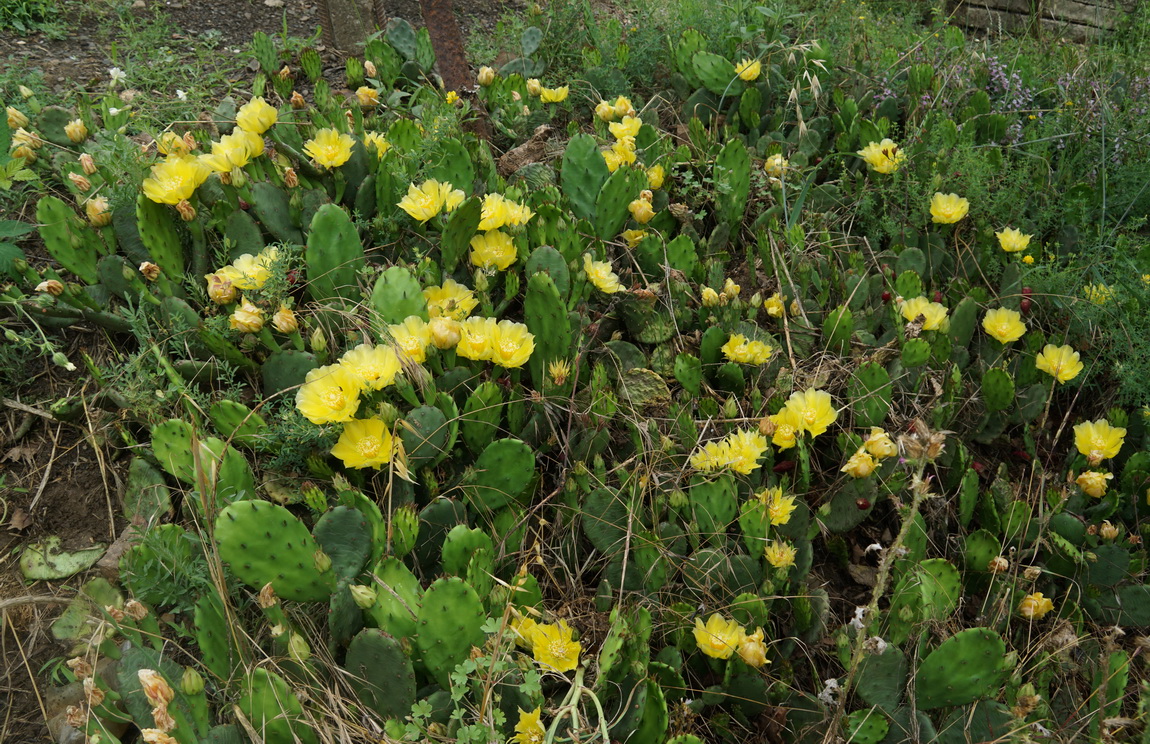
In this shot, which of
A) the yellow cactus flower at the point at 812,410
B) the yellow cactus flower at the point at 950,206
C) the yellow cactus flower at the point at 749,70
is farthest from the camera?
the yellow cactus flower at the point at 749,70

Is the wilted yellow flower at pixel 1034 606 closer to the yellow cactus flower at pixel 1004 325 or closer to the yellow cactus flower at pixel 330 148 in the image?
the yellow cactus flower at pixel 1004 325

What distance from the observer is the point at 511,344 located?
1864 mm

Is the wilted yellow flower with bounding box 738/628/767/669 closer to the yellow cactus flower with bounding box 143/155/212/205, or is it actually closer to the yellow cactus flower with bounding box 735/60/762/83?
the yellow cactus flower with bounding box 143/155/212/205

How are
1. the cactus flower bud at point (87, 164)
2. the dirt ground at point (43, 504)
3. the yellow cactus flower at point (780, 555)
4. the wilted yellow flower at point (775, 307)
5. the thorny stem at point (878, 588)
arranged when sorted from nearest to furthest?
the thorny stem at point (878, 588) → the dirt ground at point (43, 504) → the yellow cactus flower at point (780, 555) → the cactus flower bud at point (87, 164) → the wilted yellow flower at point (775, 307)

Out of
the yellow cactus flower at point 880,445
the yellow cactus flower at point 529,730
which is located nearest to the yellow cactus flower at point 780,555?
the yellow cactus flower at point 880,445

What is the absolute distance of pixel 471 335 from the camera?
1.84m

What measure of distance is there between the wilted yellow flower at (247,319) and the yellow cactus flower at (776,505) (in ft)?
3.86

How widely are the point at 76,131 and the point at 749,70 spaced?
85.1 inches

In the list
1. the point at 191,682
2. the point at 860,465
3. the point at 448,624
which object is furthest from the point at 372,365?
the point at 860,465

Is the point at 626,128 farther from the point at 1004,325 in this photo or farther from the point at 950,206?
the point at 1004,325

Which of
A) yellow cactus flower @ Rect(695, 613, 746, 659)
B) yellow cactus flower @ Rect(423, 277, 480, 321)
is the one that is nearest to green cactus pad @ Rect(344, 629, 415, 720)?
yellow cactus flower @ Rect(695, 613, 746, 659)

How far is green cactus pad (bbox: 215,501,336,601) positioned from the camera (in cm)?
146

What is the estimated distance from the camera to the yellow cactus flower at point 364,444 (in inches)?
65.0

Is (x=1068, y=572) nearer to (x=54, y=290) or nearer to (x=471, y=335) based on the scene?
(x=471, y=335)
